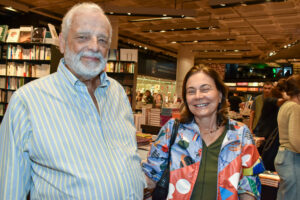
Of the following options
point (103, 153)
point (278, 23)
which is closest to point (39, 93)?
point (103, 153)

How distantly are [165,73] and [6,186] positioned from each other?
57.6ft

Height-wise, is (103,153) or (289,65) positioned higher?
(289,65)

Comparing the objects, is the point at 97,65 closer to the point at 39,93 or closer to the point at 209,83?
the point at 39,93

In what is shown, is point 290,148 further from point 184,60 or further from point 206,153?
point 184,60

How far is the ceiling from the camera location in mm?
7921

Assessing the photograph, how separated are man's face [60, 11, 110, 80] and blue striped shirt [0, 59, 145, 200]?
8cm

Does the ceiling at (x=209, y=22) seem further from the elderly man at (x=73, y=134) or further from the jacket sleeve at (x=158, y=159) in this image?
the elderly man at (x=73, y=134)

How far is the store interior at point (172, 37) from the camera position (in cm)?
682

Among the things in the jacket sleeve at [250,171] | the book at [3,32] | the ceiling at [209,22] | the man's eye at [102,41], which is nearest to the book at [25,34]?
the book at [3,32]

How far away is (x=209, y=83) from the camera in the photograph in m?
1.93

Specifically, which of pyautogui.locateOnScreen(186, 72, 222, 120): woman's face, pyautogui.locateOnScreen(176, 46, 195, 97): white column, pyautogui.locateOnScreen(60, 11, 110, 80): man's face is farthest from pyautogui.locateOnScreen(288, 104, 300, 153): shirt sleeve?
pyautogui.locateOnScreen(176, 46, 195, 97): white column

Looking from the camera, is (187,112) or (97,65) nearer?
(97,65)

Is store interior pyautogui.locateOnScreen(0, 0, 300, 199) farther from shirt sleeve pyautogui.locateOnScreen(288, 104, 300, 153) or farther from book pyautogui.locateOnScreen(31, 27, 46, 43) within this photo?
shirt sleeve pyautogui.locateOnScreen(288, 104, 300, 153)

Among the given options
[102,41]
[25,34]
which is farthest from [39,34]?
[102,41]
